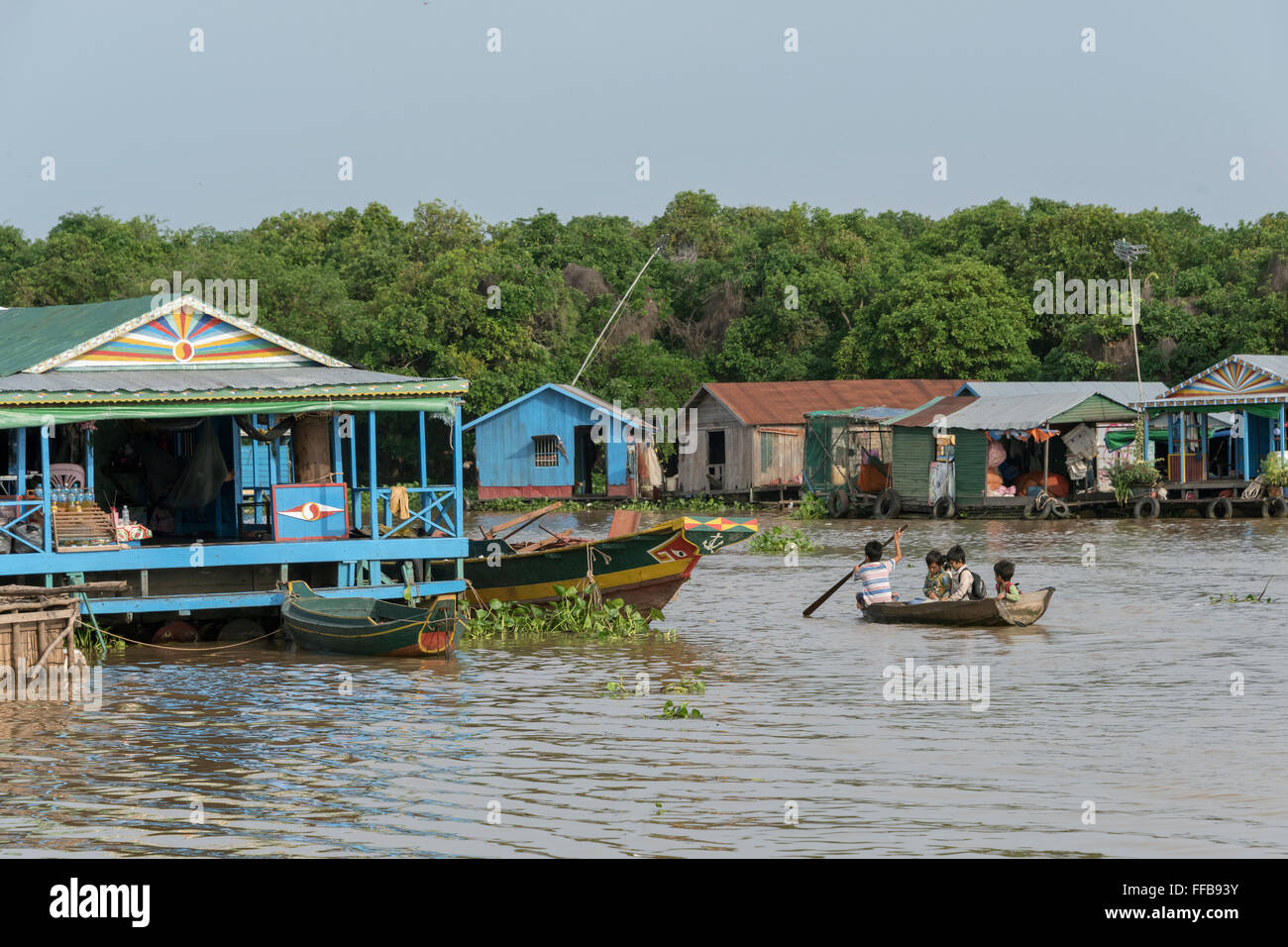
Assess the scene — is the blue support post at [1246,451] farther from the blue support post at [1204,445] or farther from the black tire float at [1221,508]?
the black tire float at [1221,508]

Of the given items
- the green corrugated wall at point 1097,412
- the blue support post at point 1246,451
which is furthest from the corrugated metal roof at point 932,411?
the blue support post at point 1246,451

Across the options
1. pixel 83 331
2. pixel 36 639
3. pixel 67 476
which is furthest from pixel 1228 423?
pixel 36 639

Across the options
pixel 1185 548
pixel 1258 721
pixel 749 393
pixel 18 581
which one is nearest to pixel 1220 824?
pixel 1258 721

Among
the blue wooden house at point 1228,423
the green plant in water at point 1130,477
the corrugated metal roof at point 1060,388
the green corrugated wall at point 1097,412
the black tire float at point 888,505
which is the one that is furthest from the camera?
the corrugated metal roof at point 1060,388

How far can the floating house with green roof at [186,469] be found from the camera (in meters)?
16.7

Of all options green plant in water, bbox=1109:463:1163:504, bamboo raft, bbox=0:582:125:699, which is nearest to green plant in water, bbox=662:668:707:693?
bamboo raft, bbox=0:582:125:699

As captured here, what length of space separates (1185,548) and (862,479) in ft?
46.1

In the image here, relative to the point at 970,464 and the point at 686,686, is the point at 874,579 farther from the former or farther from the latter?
the point at 970,464

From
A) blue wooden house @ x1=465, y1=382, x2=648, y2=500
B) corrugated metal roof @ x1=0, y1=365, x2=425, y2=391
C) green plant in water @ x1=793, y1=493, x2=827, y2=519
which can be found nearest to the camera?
corrugated metal roof @ x1=0, y1=365, x2=425, y2=391

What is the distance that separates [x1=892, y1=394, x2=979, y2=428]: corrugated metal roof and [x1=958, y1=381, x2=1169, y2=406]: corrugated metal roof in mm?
1435

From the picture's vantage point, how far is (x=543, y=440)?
48.1 meters

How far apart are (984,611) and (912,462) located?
893 inches

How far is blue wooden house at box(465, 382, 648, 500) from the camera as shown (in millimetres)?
47688

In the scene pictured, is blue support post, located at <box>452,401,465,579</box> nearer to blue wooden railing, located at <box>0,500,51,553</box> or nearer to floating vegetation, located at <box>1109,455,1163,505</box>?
blue wooden railing, located at <box>0,500,51,553</box>
